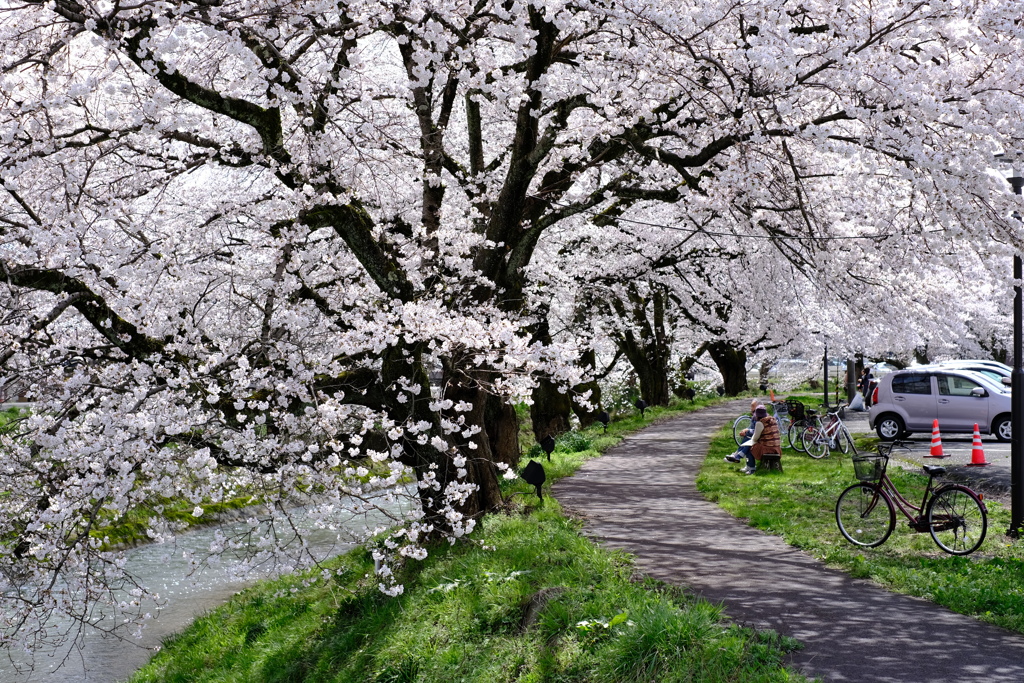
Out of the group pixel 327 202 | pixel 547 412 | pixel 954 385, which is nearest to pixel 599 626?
pixel 327 202

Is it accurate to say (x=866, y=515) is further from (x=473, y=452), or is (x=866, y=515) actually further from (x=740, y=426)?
(x=740, y=426)

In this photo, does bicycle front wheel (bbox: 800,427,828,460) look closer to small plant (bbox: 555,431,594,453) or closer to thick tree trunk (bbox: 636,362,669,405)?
small plant (bbox: 555,431,594,453)

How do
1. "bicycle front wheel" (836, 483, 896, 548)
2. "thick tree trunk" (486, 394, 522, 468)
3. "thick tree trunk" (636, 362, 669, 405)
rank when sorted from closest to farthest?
1. "bicycle front wheel" (836, 483, 896, 548)
2. "thick tree trunk" (486, 394, 522, 468)
3. "thick tree trunk" (636, 362, 669, 405)

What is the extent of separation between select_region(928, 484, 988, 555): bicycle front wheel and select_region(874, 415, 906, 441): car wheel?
12.1 metres

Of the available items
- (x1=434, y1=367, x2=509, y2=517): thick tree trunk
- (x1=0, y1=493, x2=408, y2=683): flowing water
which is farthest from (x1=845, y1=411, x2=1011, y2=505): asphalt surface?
(x1=0, y1=493, x2=408, y2=683): flowing water

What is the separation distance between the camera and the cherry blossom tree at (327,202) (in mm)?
7438

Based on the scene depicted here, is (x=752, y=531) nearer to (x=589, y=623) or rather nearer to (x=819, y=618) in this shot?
(x=819, y=618)

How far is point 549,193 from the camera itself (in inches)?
441

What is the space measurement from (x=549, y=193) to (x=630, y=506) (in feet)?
14.5

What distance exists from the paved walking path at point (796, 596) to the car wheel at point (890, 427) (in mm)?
8925

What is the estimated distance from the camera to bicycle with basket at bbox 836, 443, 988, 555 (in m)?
8.66

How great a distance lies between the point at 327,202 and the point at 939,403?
53.9 feet

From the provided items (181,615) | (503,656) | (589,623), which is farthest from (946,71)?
(181,615)

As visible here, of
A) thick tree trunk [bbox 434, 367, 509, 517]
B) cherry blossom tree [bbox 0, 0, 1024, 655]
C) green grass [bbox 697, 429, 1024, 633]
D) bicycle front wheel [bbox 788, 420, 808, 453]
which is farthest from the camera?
bicycle front wheel [bbox 788, 420, 808, 453]
